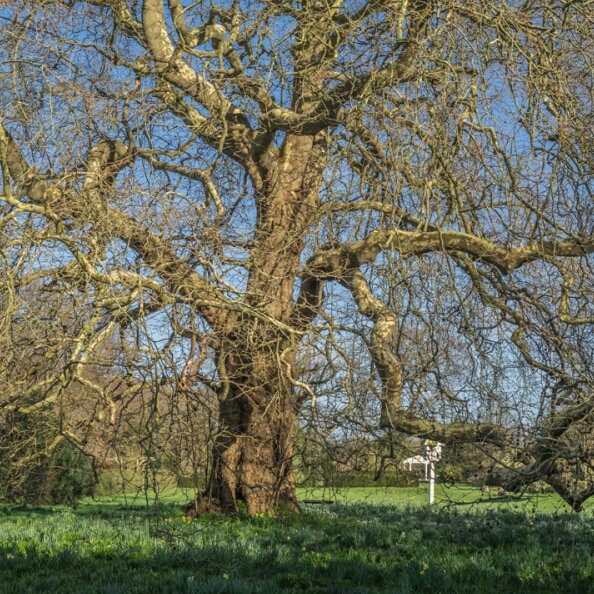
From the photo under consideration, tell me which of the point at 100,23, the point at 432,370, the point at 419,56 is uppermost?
the point at 100,23

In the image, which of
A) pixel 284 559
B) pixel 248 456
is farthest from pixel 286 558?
pixel 248 456

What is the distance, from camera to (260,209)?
31.9 ft

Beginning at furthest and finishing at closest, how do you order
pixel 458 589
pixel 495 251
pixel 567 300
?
pixel 495 251 → pixel 567 300 → pixel 458 589

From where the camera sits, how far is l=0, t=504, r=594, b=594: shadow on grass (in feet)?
19.7

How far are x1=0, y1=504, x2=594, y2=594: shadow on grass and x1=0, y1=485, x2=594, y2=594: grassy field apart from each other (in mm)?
12

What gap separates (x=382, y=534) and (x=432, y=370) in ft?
8.40

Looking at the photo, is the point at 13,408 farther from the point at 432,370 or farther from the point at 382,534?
the point at 382,534

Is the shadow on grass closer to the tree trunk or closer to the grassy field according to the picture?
the grassy field

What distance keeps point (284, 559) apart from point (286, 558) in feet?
0.15

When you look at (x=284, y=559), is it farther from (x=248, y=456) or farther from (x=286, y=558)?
(x=248, y=456)

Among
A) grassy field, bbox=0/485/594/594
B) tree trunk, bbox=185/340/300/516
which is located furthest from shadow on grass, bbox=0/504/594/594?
tree trunk, bbox=185/340/300/516

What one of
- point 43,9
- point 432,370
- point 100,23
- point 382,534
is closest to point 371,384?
point 432,370

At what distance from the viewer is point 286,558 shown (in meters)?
7.14

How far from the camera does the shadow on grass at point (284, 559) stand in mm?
6008
